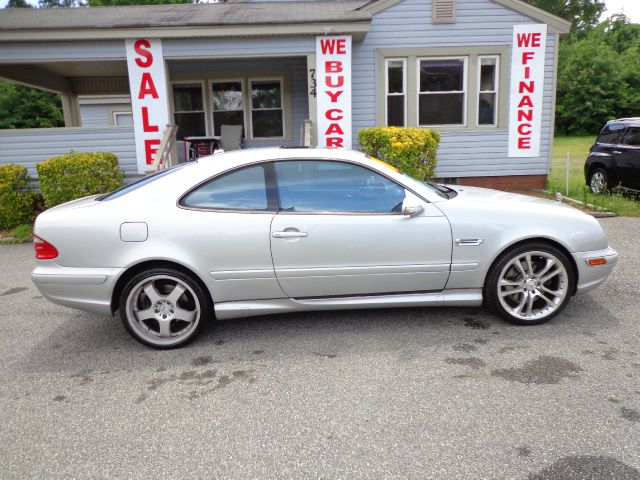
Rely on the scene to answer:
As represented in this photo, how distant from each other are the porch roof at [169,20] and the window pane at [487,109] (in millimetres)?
3252

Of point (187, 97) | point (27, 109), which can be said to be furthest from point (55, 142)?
point (27, 109)

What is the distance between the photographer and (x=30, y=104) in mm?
32906

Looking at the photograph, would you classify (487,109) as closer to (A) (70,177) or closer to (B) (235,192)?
(A) (70,177)

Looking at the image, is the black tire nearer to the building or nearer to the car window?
the car window

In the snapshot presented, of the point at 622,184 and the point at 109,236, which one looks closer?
the point at 109,236

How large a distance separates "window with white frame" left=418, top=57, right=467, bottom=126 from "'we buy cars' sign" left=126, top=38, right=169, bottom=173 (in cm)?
554

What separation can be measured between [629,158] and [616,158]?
0.33 metres

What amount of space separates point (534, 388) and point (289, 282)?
1.88 m

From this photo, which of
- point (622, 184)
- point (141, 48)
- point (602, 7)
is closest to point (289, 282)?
point (141, 48)

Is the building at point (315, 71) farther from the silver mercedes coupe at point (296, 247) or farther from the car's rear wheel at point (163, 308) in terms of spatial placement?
the car's rear wheel at point (163, 308)

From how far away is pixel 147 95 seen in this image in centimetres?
1032

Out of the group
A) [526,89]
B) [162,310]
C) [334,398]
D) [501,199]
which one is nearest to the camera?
[334,398]

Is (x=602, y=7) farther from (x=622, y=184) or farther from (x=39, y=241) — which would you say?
(x=39, y=241)

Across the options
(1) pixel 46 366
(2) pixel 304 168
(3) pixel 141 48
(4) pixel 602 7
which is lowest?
(1) pixel 46 366
